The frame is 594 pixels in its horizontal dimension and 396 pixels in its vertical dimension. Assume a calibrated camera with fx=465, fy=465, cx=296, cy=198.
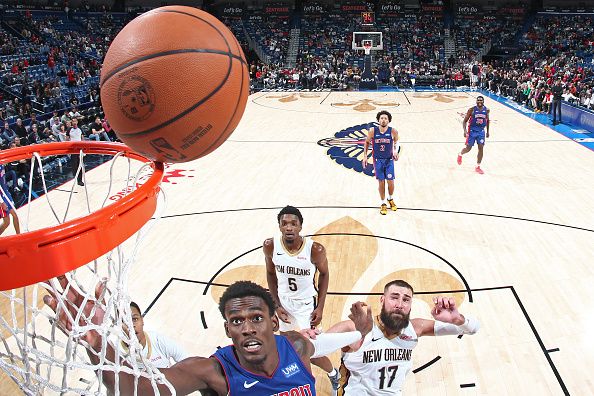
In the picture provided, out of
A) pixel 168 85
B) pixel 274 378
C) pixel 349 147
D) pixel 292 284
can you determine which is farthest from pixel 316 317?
pixel 349 147

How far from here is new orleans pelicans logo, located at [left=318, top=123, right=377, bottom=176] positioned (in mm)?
9258

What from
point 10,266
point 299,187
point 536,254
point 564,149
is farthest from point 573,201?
point 10,266

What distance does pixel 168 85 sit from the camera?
2.00 m

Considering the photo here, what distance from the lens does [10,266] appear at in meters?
1.44

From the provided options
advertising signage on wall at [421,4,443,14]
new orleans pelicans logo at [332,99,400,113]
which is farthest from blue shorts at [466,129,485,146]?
advertising signage on wall at [421,4,443,14]

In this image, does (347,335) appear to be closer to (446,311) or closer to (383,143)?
(446,311)

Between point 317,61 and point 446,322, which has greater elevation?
point 317,61

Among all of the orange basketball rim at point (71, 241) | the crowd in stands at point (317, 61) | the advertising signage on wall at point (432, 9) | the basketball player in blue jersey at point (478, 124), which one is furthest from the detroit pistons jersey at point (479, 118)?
the advertising signage on wall at point (432, 9)

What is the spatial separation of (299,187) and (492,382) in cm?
497

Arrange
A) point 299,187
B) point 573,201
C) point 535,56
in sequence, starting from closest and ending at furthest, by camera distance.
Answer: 1. point 573,201
2. point 299,187
3. point 535,56

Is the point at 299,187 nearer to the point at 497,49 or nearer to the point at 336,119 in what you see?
the point at 336,119

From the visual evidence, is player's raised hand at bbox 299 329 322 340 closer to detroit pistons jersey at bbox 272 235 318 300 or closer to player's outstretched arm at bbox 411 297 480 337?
player's outstretched arm at bbox 411 297 480 337

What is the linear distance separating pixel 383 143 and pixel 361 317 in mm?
4341

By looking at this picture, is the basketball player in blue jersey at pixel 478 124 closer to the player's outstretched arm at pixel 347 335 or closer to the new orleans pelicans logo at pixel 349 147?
the new orleans pelicans logo at pixel 349 147
